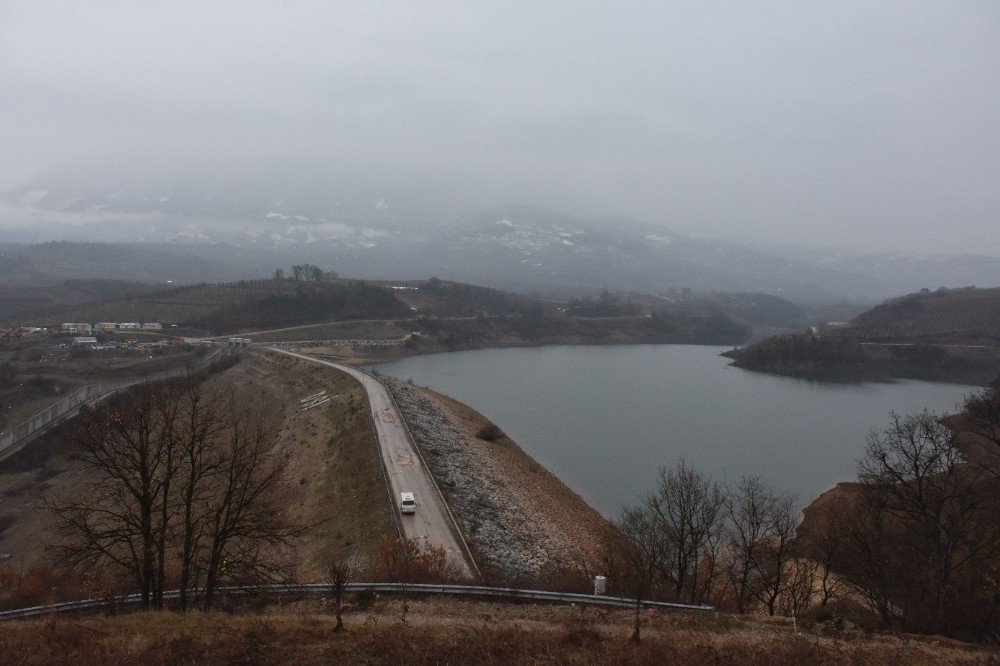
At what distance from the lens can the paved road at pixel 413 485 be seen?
45.7 feet

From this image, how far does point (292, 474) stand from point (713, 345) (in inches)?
3189

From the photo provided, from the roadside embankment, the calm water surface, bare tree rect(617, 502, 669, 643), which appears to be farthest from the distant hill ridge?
bare tree rect(617, 502, 669, 643)

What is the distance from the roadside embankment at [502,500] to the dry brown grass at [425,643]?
5.36m

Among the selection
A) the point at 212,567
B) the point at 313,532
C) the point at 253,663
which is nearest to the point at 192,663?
the point at 253,663

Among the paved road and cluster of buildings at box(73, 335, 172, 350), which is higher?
cluster of buildings at box(73, 335, 172, 350)

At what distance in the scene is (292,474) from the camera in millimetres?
21406

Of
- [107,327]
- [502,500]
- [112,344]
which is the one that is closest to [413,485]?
[502,500]

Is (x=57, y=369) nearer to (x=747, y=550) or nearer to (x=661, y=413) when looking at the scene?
(x=661, y=413)

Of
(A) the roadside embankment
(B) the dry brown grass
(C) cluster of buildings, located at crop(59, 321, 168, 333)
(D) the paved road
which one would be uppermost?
(C) cluster of buildings, located at crop(59, 321, 168, 333)

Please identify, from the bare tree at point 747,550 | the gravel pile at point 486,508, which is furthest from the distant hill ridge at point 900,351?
the bare tree at point 747,550

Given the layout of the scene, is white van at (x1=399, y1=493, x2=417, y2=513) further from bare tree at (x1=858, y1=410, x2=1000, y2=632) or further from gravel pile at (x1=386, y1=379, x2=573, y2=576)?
bare tree at (x1=858, y1=410, x2=1000, y2=632)

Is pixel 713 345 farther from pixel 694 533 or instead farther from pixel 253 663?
pixel 253 663

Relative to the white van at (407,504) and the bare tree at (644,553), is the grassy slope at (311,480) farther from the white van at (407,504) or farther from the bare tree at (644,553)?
the bare tree at (644,553)

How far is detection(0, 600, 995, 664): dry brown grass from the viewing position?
658 cm
